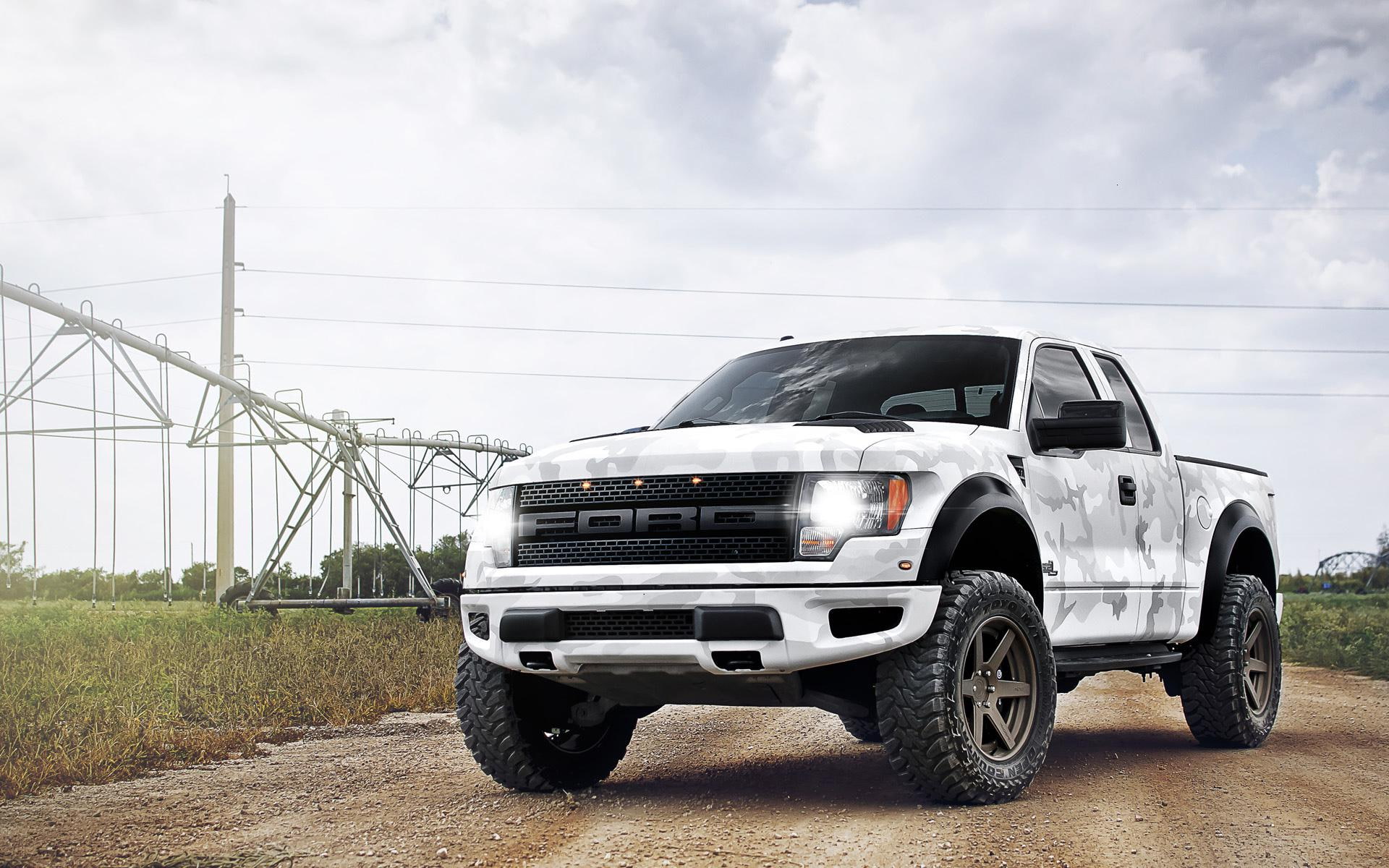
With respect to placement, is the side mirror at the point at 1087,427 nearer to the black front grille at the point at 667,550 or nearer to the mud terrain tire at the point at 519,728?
the black front grille at the point at 667,550

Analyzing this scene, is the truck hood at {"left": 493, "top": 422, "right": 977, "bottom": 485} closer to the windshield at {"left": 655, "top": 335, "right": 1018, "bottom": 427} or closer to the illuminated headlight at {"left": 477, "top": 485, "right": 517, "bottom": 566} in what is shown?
the illuminated headlight at {"left": 477, "top": 485, "right": 517, "bottom": 566}

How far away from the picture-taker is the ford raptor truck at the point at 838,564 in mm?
5770

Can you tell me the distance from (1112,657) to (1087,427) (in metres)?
1.58

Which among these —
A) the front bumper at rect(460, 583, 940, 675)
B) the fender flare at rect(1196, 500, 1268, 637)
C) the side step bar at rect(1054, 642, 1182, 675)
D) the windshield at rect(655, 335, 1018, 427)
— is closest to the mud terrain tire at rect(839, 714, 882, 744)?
the side step bar at rect(1054, 642, 1182, 675)

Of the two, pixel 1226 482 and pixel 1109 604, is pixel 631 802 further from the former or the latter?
pixel 1226 482

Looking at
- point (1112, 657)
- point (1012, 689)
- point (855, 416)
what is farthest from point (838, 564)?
point (1112, 657)

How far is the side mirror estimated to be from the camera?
658 centimetres

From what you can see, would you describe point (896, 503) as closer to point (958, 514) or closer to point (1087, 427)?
point (958, 514)

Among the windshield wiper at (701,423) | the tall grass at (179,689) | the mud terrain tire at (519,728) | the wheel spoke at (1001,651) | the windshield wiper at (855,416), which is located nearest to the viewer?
the wheel spoke at (1001,651)

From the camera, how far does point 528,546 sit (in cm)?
638

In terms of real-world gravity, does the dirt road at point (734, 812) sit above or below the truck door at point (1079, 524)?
below

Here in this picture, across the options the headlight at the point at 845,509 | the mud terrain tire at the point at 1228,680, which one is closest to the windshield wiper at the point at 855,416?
the headlight at the point at 845,509

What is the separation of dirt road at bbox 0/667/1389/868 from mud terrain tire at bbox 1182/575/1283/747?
0.22 metres

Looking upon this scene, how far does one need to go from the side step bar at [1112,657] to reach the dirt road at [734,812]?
0.57 metres
